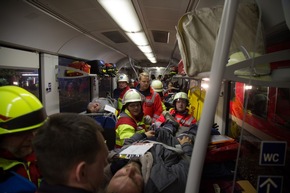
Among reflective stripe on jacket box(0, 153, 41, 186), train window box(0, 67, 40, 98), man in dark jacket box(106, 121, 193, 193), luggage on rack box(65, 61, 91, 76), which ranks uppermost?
luggage on rack box(65, 61, 91, 76)

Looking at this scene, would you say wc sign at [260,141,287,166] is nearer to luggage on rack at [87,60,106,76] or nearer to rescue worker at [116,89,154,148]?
rescue worker at [116,89,154,148]

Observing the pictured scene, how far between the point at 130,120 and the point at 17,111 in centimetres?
166

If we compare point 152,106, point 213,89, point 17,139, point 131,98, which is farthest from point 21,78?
point 213,89

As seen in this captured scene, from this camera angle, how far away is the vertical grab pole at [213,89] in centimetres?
81

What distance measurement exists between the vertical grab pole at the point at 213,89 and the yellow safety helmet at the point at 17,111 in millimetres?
1233

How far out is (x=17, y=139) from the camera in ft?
4.68

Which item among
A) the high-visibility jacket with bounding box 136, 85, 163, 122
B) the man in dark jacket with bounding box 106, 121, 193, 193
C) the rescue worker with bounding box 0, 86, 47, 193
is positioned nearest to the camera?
the rescue worker with bounding box 0, 86, 47, 193

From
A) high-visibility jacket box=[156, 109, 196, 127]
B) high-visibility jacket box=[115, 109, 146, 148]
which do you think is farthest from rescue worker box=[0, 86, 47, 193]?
high-visibility jacket box=[156, 109, 196, 127]

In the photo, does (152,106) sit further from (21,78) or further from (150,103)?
(21,78)

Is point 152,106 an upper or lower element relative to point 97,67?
lower

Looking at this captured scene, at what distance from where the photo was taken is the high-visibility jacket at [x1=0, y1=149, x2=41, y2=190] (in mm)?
1331

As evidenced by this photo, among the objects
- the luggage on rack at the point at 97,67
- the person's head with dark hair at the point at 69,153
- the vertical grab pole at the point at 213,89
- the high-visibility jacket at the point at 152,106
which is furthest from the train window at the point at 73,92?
the vertical grab pole at the point at 213,89

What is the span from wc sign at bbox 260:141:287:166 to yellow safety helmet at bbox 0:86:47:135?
1493 millimetres

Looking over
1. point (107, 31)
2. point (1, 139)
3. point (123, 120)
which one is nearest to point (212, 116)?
point (1, 139)
